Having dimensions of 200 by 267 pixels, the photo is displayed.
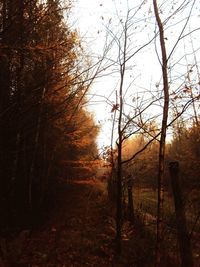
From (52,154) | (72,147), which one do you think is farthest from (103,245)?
(72,147)

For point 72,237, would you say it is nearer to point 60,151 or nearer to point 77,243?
point 77,243

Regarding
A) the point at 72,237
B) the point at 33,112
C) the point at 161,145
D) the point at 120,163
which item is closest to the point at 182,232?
the point at 161,145

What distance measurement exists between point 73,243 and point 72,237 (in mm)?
583

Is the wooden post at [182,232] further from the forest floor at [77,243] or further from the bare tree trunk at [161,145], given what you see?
the forest floor at [77,243]

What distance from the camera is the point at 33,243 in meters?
9.16

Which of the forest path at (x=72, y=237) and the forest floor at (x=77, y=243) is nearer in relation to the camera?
the forest floor at (x=77, y=243)

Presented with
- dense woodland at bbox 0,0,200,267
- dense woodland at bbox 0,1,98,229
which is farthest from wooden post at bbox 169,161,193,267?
dense woodland at bbox 0,1,98,229

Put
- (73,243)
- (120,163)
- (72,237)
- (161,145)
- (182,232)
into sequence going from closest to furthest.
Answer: (161,145) < (182,232) < (120,163) < (73,243) < (72,237)

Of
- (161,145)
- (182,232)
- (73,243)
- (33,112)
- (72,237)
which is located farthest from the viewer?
(33,112)

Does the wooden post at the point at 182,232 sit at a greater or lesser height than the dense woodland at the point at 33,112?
lesser

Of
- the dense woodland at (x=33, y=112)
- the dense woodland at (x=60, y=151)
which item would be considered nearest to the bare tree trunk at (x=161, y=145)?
the dense woodland at (x=60, y=151)

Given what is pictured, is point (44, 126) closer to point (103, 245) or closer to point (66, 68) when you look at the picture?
point (66, 68)

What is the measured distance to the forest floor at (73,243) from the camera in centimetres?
781

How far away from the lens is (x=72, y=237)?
984 centimetres
